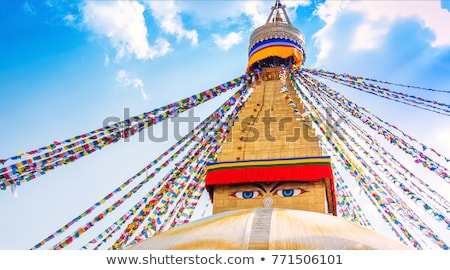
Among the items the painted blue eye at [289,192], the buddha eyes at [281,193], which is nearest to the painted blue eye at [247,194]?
the buddha eyes at [281,193]

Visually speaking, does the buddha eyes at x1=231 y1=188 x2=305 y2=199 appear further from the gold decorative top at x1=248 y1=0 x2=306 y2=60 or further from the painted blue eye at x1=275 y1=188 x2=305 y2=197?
the gold decorative top at x1=248 y1=0 x2=306 y2=60

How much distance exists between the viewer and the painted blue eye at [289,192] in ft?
26.8

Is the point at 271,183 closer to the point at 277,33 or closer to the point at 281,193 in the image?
the point at 281,193


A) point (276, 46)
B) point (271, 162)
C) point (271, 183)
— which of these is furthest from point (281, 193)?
point (276, 46)

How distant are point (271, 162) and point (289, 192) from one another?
67 cm

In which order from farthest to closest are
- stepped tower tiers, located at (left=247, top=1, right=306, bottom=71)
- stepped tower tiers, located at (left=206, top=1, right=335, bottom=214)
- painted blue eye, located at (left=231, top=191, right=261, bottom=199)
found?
stepped tower tiers, located at (left=247, top=1, right=306, bottom=71) → painted blue eye, located at (left=231, top=191, right=261, bottom=199) → stepped tower tiers, located at (left=206, top=1, right=335, bottom=214)

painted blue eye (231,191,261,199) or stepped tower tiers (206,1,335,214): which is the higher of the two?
stepped tower tiers (206,1,335,214)

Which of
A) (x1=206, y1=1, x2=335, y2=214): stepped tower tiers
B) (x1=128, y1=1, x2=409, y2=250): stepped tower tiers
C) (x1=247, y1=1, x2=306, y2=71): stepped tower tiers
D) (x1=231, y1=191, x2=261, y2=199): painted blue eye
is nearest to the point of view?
(x1=128, y1=1, x2=409, y2=250): stepped tower tiers

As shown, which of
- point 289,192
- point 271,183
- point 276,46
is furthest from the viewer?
point 276,46

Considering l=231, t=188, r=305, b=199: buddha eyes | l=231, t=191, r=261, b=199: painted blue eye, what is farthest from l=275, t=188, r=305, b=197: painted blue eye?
l=231, t=191, r=261, b=199: painted blue eye

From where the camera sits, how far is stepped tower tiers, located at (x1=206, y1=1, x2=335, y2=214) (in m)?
8.12

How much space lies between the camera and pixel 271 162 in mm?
8336
